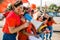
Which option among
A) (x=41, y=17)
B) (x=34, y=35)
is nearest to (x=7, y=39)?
(x=34, y=35)

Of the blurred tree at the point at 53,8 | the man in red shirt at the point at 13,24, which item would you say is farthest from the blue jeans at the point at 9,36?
the blurred tree at the point at 53,8

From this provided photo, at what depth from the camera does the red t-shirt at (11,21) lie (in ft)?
3.32

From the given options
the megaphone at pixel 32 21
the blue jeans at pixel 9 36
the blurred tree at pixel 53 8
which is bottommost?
the blue jeans at pixel 9 36

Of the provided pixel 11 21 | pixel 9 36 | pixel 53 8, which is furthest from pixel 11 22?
pixel 53 8

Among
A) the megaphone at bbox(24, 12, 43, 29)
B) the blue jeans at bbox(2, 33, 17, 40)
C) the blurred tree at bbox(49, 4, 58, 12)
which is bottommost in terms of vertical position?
the blue jeans at bbox(2, 33, 17, 40)

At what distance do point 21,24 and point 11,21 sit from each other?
92 millimetres

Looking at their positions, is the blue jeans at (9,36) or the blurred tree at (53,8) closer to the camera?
the blue jeans at (9,36)

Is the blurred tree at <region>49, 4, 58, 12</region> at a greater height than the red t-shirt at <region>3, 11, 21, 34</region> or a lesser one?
greater

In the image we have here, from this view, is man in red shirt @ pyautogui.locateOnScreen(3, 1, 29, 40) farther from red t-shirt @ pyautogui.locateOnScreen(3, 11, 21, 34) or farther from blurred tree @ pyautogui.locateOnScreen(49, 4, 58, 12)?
blurred tree @ pyautogui.locateOnScreen(49, 4, 58, 12)

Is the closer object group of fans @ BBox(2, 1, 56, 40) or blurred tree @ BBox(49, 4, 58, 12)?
group of fans @ BBox(2, 1, 56, 40)

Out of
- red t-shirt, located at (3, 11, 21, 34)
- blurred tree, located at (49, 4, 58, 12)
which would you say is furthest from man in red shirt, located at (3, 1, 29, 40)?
blurred tree, located at (49, 4, 58, 12)

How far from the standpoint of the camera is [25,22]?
43.1 inches

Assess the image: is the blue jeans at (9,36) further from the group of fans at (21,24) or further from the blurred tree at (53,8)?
the blurred tree at (53,8)

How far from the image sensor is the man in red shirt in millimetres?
1015
